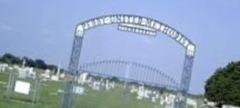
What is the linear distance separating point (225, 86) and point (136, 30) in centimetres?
6696

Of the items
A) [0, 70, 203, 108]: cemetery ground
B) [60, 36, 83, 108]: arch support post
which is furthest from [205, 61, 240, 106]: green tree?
[60, 36, 83, 108]: arch support post

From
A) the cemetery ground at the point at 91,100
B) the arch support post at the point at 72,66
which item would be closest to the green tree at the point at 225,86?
Result: the cemetery ground at the point at 91,100

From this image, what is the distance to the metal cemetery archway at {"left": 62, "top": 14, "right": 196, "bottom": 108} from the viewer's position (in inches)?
998

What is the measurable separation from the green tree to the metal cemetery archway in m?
61.1

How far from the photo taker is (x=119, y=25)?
25547 millimetres

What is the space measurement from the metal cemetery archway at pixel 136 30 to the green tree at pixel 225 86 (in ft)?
200

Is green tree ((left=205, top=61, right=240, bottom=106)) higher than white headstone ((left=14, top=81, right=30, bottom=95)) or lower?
higher

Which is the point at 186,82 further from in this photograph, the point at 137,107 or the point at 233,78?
the point at 233,78

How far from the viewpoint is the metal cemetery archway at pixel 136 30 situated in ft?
83.1

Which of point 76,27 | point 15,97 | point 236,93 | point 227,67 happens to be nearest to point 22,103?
point 15,97

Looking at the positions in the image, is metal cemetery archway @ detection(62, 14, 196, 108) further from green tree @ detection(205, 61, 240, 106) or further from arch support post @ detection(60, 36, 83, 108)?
green tree @ detection(205, 61, 240, 106)

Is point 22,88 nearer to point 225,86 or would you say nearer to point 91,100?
point 91,100

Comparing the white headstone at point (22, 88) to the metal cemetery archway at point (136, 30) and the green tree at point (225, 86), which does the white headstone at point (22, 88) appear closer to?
the metal cemetery archway at point (136, 30)

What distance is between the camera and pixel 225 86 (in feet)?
299
